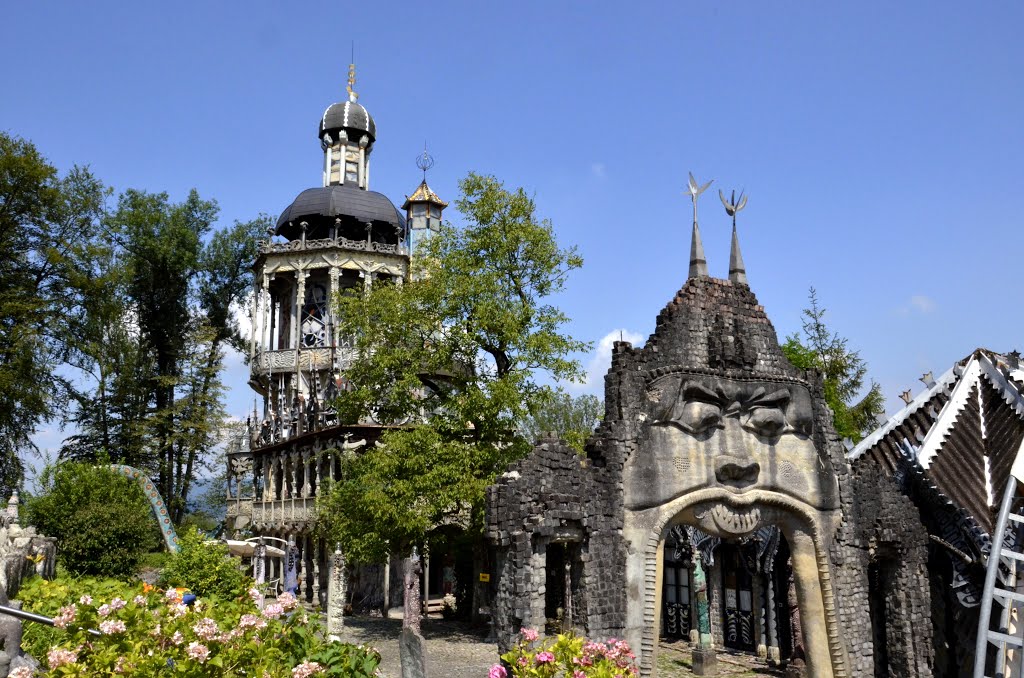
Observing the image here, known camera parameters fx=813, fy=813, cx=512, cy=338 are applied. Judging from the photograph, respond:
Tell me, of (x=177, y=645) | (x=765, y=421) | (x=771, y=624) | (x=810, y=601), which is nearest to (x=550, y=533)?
(x=765, y=421)

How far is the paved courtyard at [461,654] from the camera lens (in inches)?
699

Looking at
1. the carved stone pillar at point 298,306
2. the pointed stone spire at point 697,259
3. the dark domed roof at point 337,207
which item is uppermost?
the dark domed roof at point 337,207

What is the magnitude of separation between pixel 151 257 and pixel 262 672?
36463 mm

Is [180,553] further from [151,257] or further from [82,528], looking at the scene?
[151,257]

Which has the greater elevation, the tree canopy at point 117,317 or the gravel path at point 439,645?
the tree canopy at point 117,317

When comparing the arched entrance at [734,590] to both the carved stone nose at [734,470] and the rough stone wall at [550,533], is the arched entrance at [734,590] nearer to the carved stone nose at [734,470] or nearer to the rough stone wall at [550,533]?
the carved stone nose at [734,470]

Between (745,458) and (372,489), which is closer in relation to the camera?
(745,458)

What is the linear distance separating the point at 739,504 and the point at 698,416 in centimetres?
156

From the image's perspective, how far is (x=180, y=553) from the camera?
22.7m

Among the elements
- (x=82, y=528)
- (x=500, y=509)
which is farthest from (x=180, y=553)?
(x=500, y=509)

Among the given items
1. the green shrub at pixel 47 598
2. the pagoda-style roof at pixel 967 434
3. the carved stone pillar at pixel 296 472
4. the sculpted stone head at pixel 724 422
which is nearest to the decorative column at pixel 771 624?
the pagoda-style roof at pixel 967 434

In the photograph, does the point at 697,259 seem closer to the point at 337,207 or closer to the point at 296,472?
the point at 296,472

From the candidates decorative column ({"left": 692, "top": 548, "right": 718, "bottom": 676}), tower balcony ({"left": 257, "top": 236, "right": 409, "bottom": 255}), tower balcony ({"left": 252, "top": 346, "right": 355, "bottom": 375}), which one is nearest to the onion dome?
tower balcony ({"left": 257, "top": 236, "right": 409, "bottom": 255})

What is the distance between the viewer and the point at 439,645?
71.3 feet
